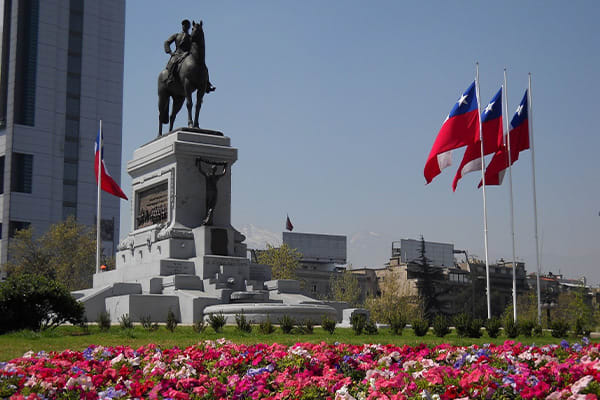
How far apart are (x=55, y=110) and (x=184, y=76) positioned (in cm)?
6854

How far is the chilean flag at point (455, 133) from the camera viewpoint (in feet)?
104

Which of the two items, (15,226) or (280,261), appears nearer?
(280,261)

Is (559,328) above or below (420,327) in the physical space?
below

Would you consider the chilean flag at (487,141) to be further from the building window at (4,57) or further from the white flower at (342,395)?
the building window at (4,57)

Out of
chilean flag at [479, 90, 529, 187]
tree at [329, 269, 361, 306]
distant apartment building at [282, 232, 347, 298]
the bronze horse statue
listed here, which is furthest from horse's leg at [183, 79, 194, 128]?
distant apartment building at [282, 232, 347, 298]

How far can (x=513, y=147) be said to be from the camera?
110 feet

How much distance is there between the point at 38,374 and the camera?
9586mm

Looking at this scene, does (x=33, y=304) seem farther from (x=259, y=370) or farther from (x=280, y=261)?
(x=280, y=261)

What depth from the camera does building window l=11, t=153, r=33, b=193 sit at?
95500mm

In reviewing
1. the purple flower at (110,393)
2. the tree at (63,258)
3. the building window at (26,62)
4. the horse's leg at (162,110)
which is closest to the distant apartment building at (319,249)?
the building window at (26,62)

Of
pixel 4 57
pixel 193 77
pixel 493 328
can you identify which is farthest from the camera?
pixel 4 57

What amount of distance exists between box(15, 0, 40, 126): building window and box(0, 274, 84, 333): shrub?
79.3m

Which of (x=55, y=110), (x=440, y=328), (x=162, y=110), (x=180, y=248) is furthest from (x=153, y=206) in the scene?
(x=55, y=110)

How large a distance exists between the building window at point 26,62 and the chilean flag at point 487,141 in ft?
244
